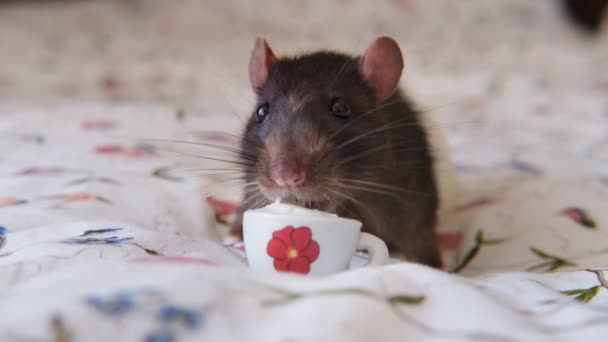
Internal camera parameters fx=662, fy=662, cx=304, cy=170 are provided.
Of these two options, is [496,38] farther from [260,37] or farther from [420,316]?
[420,316]

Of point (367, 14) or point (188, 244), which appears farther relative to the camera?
point (367, 14)

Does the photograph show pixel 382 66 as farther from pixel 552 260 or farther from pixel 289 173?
pixel 552 260

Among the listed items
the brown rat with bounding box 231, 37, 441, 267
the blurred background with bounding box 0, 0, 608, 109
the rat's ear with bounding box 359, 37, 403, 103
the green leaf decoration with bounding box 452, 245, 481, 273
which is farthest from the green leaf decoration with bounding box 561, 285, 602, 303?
the blurred background with bounding box 0, 0, 608, 109

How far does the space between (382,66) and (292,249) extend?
0.67 metres

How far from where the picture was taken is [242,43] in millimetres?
4551

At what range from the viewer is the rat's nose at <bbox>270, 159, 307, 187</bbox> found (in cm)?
128

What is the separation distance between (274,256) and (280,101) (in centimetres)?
49

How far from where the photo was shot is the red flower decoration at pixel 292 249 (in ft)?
3.67

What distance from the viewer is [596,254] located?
159 centimetres

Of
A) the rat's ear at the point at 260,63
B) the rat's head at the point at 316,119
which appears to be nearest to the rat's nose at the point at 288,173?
the rat's head at the point at 316,119

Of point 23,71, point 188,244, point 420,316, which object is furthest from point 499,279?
point 23,71

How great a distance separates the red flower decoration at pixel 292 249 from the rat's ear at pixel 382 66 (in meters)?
0.65

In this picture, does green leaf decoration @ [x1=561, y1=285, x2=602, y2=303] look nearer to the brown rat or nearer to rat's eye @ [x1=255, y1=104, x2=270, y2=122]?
the brown rat

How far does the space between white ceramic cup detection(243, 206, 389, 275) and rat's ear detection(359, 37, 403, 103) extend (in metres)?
0.59
